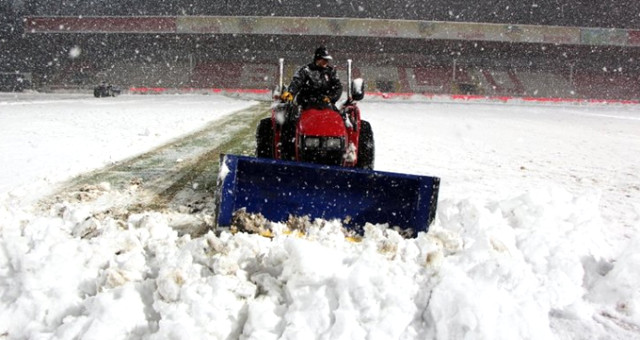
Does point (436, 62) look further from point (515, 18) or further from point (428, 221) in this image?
point (428, 221)

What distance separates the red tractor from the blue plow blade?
729 millimetres

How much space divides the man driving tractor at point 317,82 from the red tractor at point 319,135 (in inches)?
5.3

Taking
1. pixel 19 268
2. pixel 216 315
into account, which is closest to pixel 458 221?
pixel 216 315

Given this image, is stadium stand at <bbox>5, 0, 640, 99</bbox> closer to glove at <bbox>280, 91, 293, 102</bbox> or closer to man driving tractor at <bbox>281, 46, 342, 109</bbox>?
man driving tractor at <bbox>281, 46, 342, 109</bbox>

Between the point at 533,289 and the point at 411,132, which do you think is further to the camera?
the point at 411,132

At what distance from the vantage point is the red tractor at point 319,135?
4.02m

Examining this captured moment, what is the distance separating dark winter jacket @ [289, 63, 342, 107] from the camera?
4551mm

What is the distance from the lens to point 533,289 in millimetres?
2447

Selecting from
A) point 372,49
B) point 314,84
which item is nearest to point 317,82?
point 314,84

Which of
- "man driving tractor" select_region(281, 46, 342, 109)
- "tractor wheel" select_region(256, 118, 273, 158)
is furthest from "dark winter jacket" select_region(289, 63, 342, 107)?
"tractor wheel" select_region(256, 118, 273, 158)

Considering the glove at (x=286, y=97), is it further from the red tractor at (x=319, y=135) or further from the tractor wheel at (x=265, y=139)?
the tractor wheel at (x=265, y=139)

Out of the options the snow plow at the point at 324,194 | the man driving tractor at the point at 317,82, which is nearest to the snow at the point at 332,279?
the snow plow at the point at 324,194

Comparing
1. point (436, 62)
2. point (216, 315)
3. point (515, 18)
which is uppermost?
point (515, 18)

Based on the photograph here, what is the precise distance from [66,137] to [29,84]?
1400 inches
